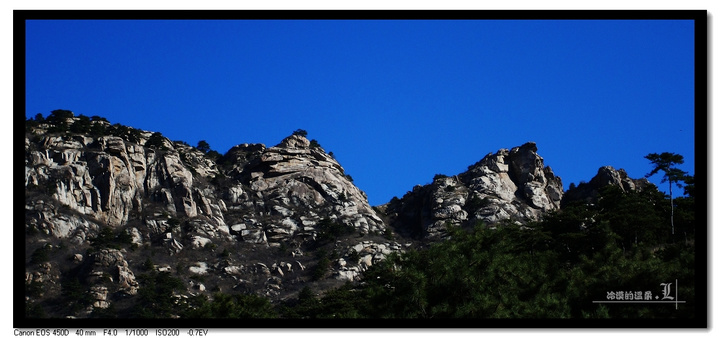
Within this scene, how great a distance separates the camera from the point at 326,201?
8462cm

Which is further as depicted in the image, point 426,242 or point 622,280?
point 426,242

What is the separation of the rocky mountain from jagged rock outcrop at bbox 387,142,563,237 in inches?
6.3

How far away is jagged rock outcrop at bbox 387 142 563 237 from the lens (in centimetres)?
8050

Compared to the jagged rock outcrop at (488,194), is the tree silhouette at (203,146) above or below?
above

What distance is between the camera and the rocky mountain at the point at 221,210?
61625mm

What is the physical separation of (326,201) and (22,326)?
69.6 m

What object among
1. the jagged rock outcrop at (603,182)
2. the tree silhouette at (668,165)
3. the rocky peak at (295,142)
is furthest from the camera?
the rocky peak at (295,142)

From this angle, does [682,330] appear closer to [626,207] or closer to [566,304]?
[566,304]

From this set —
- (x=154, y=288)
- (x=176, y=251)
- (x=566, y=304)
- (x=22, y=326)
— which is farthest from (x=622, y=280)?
(x=176, y=251)

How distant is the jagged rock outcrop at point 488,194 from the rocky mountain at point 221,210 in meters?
0.16

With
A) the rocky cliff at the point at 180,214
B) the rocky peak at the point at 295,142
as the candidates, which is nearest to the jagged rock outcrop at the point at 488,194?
the rocky cliff at the point at 180,214

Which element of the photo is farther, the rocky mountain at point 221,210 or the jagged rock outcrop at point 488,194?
the jagged rock outcrop at point 488,194

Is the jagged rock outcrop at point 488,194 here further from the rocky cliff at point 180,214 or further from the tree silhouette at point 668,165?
the tree silhouette at point 668,165

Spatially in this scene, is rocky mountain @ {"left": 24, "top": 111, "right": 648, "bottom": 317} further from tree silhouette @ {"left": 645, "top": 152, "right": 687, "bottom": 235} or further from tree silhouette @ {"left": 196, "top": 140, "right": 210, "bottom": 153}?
tree silhouette @ {"left": 645, "top": 152, "right": 687, "bottom": 235}
